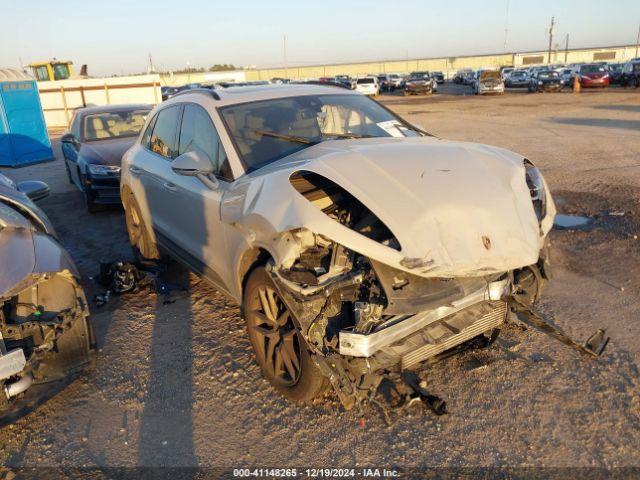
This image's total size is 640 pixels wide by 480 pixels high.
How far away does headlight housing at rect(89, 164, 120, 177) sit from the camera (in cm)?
791

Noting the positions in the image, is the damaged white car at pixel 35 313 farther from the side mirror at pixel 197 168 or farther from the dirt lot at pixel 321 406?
the side mirror at pixel 197 168

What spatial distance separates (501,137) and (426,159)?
A: 39.9 feet

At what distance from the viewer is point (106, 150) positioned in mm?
8430

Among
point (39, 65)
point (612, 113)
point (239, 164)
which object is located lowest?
point (612, 113)

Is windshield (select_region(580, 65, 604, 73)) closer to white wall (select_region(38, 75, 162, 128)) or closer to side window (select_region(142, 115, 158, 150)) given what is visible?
white wall (select_region(38, 75, 162, 128))

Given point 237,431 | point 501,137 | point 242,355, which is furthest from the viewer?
point 501,137

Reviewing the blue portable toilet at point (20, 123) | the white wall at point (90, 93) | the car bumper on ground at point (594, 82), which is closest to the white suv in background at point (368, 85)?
the car bumper on ground at point (594, 82)

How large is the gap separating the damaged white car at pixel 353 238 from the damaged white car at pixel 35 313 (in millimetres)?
1021

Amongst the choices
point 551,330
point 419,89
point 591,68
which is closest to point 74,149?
point 551,330

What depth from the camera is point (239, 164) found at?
354 cm

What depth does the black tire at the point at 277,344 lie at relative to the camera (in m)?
3.03

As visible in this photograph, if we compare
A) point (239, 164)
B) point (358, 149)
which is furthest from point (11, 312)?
point (358, 149)

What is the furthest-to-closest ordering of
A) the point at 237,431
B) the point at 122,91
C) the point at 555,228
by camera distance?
1. the point at 122,91
2. the point at 555,228
3. the point at 237,431

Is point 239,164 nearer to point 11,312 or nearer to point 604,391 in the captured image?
point 11,312
